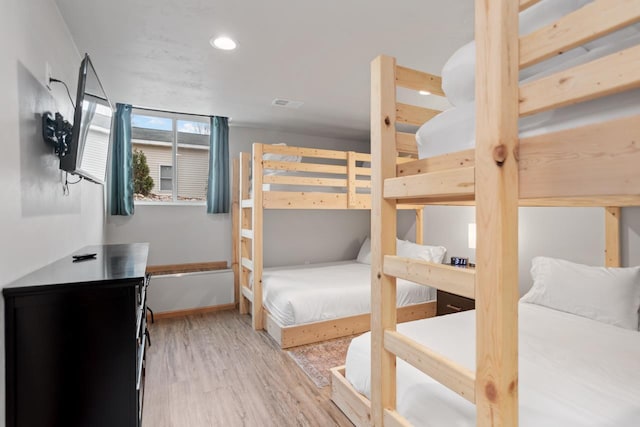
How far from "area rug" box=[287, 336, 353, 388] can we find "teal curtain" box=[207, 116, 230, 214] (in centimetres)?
213

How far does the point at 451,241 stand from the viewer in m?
4.06

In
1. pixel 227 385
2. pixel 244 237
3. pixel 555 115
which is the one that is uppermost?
pixel 555 115

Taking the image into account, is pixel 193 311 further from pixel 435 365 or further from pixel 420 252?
pixel 435 365

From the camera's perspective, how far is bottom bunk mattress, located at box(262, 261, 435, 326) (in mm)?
2926

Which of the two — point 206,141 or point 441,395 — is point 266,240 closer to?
point 206,141

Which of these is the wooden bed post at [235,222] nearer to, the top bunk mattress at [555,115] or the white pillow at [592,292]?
the white pillow at [592,292]

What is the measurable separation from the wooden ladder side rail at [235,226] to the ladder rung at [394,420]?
310cm

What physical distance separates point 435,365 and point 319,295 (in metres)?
2.01

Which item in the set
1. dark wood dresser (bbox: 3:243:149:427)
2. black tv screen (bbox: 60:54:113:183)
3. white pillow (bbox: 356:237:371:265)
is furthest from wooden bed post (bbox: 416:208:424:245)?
dark wood dresser (bbox: 3:243:149:427)

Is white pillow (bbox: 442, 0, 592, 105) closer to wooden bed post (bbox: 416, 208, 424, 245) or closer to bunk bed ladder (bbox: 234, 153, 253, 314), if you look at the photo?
bunk bed ladder (bbox: 234, 153, 253, 314)

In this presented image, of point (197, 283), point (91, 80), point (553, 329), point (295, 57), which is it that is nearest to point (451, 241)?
point (553, 329)

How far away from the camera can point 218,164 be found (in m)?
4.13

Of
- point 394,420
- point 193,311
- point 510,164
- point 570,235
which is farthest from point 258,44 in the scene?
point 193,311

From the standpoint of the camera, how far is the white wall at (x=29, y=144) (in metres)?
1.23
